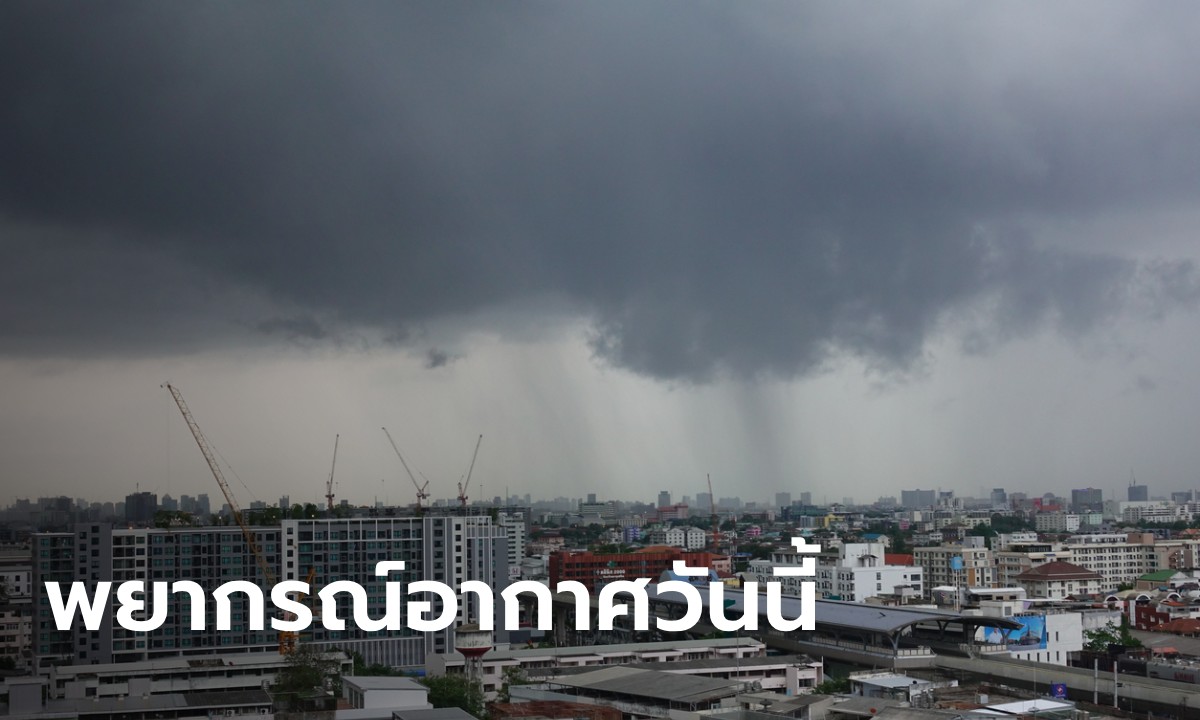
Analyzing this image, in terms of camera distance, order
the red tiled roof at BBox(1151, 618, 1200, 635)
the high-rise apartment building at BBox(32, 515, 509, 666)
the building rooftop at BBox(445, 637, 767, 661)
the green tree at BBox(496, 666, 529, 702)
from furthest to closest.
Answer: the red tiled roof at BBox(1151, 618, 1200, 635) < the high-rise apartment building at BBox(32, 515, 509, 666) < the building rooftop at BBox(445, 637, 767, 661) < the green tree at BBox(496, 666, 529, 702)

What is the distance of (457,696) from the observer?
19.1 meters

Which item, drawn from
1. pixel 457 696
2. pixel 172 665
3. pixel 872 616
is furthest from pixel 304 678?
pixel 872 616

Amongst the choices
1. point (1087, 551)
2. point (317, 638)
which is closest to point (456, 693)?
point (317, 638)

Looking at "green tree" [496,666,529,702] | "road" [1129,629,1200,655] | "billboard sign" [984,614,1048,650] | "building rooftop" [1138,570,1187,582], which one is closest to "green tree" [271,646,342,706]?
"green tree" [496,666,529,702]

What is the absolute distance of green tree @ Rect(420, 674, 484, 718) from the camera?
18.6 m

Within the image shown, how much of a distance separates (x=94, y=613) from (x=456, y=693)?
12.5 meters

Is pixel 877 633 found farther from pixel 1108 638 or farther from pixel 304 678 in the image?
pixel 304 678

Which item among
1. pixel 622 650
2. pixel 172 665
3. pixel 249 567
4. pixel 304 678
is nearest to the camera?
pixel 304 678

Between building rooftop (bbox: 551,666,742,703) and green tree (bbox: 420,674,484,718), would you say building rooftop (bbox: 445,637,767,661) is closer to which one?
building rooftop (bbox: 551,666,742,703)

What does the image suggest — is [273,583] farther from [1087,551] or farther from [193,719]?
[1087,551]

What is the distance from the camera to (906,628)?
25391 mm

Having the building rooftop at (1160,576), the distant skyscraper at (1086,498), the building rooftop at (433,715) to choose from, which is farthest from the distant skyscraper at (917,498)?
the building rooftop at (433,715)

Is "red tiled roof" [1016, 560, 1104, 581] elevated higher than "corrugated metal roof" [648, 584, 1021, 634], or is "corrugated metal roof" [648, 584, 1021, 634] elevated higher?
"corrugated metal roof" [648, 584, 1021, 634]

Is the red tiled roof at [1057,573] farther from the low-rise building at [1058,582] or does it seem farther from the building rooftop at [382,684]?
the building rooftop at [382,684]
